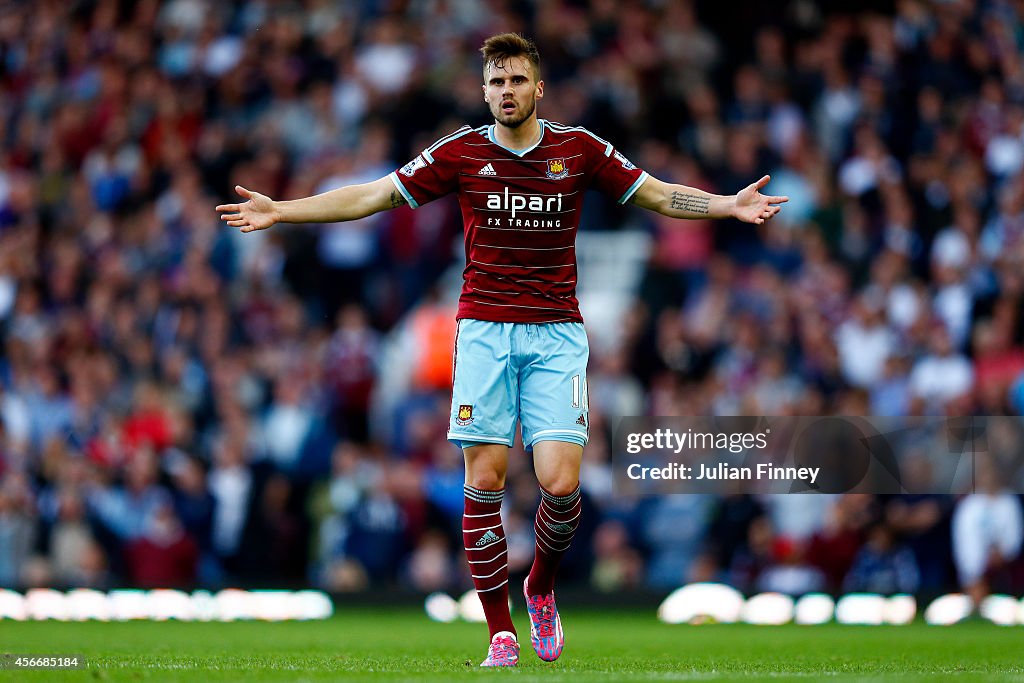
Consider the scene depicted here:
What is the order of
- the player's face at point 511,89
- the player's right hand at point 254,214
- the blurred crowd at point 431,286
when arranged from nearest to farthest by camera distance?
the player's face at point 511,89 → the player's right hand at point 254,214 → the blurred crowd at point 431,286

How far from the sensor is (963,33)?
17234mm

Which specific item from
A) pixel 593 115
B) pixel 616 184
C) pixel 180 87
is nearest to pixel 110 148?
pixel 180 87

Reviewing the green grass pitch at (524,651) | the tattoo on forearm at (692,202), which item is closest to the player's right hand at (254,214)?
the tattoo on forearm at (692,202)

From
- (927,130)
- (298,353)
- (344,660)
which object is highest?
(927,130)

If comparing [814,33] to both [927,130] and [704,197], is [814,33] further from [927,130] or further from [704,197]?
[704,197]

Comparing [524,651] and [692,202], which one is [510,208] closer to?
[692,202]

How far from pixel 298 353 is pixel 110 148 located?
4436 millimetres

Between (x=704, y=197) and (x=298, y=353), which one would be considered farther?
(x=298, y=353)

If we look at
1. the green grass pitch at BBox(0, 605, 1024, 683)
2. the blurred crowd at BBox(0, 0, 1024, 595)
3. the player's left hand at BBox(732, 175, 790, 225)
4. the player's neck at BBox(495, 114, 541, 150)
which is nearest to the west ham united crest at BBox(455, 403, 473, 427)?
the green grass pitch at BBox(0, 605, 1024, 683)

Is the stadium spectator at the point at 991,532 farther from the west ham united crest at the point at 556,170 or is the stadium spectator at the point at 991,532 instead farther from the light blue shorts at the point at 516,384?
the west ham united crest at the point at 556,170

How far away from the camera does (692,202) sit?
7.82 meters

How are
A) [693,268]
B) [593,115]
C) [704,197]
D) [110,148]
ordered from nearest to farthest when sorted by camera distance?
[704,197] → [693,268] → [593,115] → [110,148]

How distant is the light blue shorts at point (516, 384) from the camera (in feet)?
24.7

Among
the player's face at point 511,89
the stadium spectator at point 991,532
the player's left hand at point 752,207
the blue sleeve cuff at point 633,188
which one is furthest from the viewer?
the stadium spectator at point 991,532
